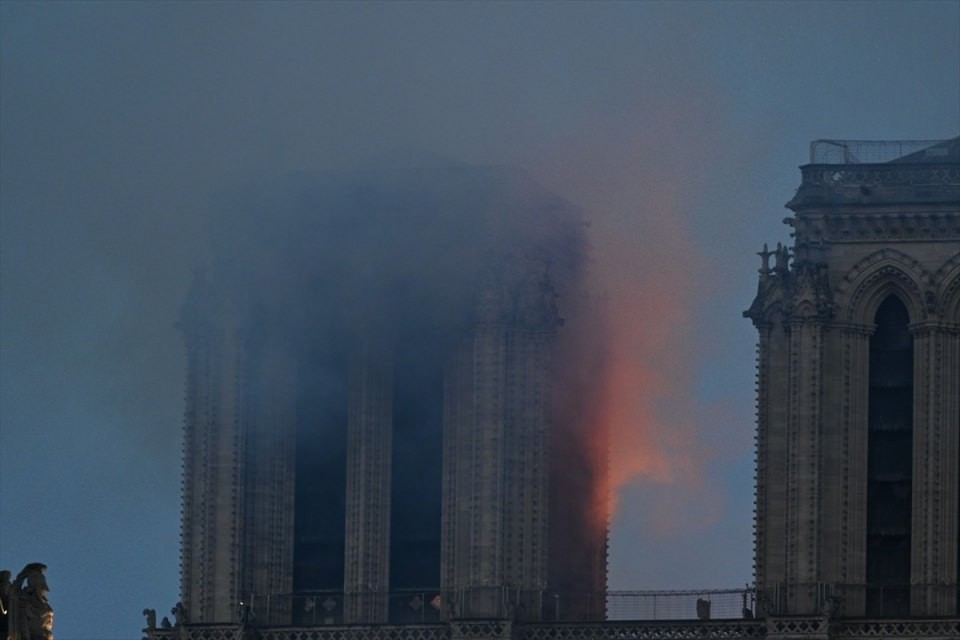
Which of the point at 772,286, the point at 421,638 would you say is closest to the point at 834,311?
the point at 772,286

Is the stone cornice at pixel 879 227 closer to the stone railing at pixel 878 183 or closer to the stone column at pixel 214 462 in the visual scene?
the stone railing at pixel 878 183

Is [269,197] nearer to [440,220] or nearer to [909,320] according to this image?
[440,220]

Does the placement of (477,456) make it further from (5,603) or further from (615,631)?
(5,603)

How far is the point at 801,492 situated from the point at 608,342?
7.13 meters

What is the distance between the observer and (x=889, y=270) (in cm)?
13762

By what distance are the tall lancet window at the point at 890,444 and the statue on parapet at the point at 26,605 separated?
31.2 metres

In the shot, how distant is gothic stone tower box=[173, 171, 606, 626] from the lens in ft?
456

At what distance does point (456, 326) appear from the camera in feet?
459

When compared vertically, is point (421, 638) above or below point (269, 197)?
below

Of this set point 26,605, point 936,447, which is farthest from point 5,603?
point 936,447

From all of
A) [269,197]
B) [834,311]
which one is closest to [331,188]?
[269,197]

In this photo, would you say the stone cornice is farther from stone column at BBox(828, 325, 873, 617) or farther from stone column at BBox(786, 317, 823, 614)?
stone column at BBox(828, 325, 873, 617)

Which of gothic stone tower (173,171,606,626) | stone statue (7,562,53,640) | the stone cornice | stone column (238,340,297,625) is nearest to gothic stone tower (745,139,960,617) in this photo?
the stone cornice

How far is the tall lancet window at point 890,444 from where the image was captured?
137750 millimetres
